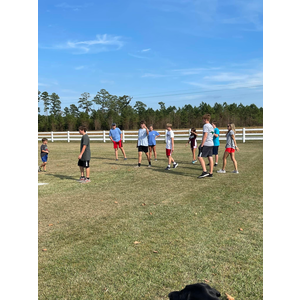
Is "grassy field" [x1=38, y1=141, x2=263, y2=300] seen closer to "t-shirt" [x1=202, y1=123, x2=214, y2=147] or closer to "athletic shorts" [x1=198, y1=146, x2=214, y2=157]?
"athletic shorts" [x1=198, y1=146, x2=214, y2=157]

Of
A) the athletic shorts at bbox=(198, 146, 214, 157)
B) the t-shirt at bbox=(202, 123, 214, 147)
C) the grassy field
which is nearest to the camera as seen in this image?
the grassy field

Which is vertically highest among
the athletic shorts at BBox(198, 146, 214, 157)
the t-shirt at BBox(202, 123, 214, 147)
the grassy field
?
the t-shirt at BBox(202, 123, 214, 147)

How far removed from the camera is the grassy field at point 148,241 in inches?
121

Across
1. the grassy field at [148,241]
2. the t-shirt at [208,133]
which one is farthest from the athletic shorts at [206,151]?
the grassy field at [148,241]

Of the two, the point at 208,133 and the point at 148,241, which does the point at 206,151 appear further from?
the point at 148,241

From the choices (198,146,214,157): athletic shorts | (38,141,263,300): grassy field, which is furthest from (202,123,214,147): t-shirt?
(38,141,263,300): grassy field

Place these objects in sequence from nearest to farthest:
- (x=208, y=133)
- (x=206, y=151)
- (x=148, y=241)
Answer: (x=148, y=241), (x=208, y=133), (x=206, y=151)

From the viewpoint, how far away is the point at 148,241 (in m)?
4.28

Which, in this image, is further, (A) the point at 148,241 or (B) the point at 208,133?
(B) the point at 208,133

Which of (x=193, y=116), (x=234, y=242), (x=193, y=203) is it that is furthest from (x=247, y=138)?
(x=193, y=116)

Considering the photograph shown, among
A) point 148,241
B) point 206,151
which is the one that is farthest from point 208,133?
point 148,241

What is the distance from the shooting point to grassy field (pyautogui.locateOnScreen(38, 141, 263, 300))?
3.07 metres
